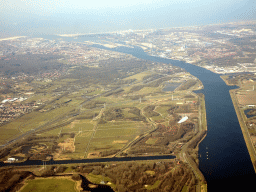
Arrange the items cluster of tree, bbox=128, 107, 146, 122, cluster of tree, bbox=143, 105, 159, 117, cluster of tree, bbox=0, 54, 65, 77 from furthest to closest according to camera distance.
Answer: cluster of tree, bbox=0, 54, 65, 77
cluster of tree, bbox=143, 105, 159, 117
cluster of tree, bbox=128, 107, 146, 122

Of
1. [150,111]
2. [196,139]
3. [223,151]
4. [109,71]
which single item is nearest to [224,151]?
[223,151]

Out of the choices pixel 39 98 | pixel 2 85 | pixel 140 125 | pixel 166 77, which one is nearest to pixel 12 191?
pixel 140 125

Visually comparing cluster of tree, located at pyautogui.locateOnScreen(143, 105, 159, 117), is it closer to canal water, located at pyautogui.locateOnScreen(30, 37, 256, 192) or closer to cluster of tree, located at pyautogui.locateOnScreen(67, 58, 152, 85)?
canal water, located at pyautogui.locateOnScreen(30, 37, 256, 192)

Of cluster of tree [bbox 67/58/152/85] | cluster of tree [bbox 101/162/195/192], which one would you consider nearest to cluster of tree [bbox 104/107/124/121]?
cluster of tree [bbox 101/162/195/192]

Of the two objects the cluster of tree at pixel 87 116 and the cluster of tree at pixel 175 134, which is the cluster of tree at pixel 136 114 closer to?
the cluster of tree at pixel 87 116

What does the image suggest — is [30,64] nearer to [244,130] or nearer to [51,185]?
[51,185]

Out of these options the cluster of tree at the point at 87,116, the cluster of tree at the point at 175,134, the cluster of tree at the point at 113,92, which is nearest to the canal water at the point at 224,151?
the cluster of tree at the point at 175,134
